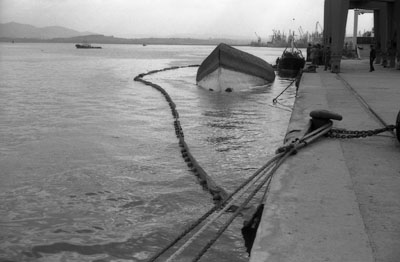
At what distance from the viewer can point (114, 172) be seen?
9742mm

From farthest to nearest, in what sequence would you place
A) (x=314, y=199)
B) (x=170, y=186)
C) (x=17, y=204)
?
1. (x=170, y=186)
2. (x=17, y=204)
3. (x=314, y=199)

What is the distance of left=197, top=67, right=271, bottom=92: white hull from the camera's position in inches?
1089

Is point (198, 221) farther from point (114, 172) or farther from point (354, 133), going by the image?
point (114, 172)

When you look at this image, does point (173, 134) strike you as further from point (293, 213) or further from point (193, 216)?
point (293, 213)

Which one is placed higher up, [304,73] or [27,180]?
[304,73]

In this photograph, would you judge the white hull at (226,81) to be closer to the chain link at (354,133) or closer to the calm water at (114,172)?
the calm water at (114,172)

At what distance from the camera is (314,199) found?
4.86 metres

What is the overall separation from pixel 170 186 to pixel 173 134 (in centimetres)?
548

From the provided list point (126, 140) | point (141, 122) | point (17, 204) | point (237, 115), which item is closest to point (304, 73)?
point (237, 115)

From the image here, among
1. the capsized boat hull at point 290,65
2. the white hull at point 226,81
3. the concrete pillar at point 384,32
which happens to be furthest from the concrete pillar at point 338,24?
the capsized boat hull at point 290,65

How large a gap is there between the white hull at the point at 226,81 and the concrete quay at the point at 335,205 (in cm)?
1973

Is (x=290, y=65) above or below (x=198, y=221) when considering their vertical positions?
above

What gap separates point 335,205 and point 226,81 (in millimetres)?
23477

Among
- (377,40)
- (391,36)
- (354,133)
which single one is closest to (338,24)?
(391,36)
